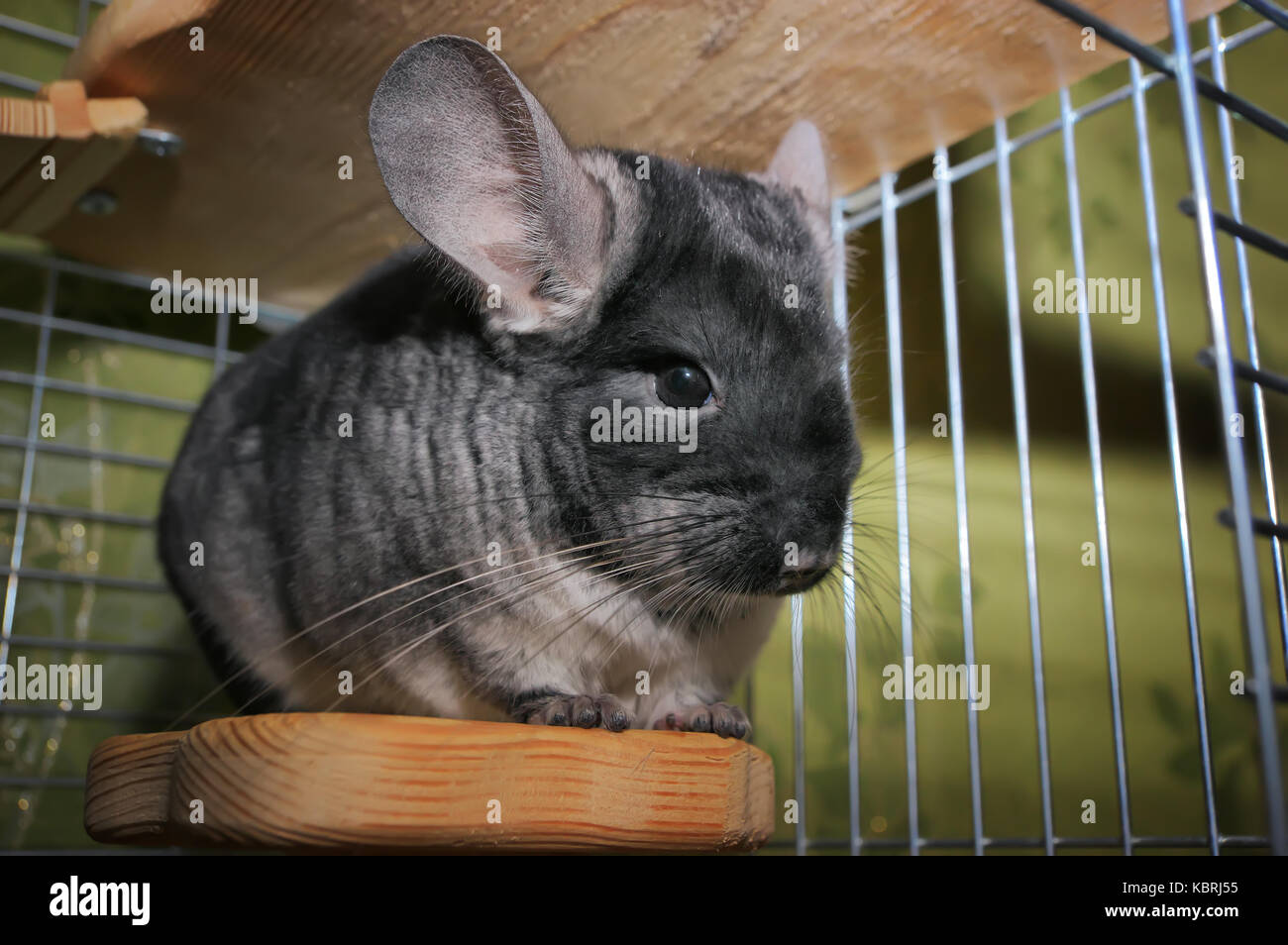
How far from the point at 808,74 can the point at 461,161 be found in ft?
2.08

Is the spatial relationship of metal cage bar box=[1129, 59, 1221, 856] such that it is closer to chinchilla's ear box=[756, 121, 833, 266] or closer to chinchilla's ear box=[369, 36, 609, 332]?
chinchilla's ear box=[756, 121, 833, 266]

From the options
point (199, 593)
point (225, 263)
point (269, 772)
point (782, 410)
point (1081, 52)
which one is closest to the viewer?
point (269, 772)

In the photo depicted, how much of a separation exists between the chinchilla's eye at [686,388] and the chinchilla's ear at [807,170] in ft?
1.65

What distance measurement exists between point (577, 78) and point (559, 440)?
620 mm

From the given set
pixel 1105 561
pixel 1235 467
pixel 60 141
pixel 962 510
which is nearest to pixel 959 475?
pixel 962 510

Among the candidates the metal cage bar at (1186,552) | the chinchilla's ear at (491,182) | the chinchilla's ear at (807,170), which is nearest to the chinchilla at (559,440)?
the chinchilla's ear at (491,182)

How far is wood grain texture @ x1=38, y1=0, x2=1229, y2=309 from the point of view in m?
1.42

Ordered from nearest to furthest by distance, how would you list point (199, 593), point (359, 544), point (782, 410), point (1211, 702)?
point (782, 410) < point (359, 544) < point (199, 593) < point (1211, 702)

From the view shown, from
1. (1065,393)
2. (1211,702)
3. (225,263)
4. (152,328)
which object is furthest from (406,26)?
(1211,702)

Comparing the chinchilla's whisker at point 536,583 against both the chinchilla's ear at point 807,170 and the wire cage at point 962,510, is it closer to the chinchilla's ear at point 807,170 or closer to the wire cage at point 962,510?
the wire cage at point 962,510

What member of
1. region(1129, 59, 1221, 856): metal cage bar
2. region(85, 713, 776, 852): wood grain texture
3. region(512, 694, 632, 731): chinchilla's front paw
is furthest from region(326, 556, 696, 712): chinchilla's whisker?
region(1129, 59, 1221, 856): metal cage bar

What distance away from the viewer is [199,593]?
168cm

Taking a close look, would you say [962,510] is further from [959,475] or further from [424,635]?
[424,635]
